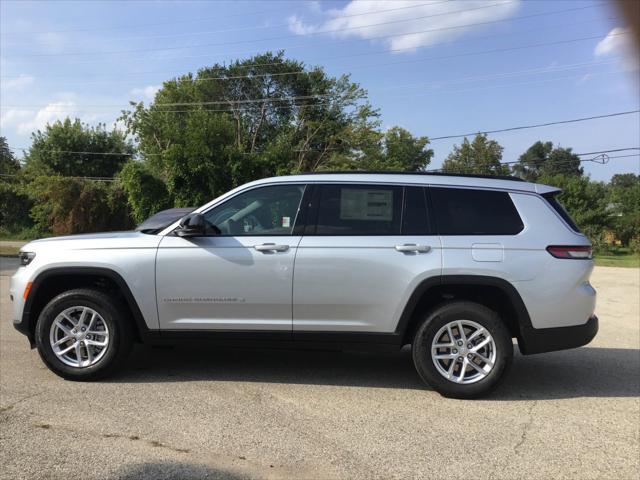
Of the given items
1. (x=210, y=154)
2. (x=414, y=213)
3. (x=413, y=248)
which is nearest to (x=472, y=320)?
(x=413, y=248)

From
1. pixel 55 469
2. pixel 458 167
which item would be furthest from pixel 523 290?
pixel 458 167

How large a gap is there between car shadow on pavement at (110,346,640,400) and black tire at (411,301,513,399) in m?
0.32

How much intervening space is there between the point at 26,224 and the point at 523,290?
139 ft

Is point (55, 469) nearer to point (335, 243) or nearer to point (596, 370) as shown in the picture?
point (335, 243)

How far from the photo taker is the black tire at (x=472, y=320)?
4484 mm

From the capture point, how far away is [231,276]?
4.61 metres

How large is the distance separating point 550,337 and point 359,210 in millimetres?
1972

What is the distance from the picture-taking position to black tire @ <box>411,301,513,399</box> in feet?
14.7

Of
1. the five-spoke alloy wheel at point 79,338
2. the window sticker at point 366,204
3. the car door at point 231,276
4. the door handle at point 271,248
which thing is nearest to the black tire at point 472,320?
the window sticker at point 366,204

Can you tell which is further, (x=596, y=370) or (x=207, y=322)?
(x=596, y=370)

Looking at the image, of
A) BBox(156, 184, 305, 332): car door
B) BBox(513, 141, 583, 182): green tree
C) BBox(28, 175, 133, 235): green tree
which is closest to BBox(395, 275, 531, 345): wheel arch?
BBox(156, 184, 305, 332): car door

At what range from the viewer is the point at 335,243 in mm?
4582

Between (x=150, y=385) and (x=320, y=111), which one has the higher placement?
(x=320, y=111)

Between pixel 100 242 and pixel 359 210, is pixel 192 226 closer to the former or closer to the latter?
pixel 100 242
